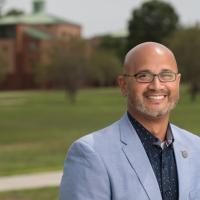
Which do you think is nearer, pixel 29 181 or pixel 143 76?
pixel 143 76

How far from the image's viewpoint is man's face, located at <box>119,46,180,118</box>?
7.22ft

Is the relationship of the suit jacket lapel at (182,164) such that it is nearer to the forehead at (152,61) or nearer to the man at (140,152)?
the man at (140,152)

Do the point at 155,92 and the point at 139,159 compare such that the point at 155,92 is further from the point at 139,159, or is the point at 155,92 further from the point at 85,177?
the point at 85,177

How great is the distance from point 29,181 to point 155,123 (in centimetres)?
817

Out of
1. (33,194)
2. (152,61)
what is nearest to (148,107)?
(152,61)

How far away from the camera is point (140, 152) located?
221 cm

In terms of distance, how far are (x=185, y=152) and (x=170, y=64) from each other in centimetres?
32

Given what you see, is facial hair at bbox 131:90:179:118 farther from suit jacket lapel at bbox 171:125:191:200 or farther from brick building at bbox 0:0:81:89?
brick building at bbox 0:0:81:89

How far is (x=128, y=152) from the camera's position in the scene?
2.19 m

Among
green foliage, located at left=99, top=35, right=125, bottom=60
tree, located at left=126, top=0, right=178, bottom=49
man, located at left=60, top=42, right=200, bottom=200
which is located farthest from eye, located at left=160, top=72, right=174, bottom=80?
green foliage, located at left=99, top=35, right=125, bottom=60

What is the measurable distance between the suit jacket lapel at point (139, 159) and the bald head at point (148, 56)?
217mm

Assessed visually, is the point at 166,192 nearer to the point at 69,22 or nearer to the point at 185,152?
the point at 185,152

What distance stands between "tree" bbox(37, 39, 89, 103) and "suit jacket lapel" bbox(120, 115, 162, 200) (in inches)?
2013

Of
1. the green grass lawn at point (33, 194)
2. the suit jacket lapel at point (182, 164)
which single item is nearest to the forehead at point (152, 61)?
the suit jacket lapel at point (182, 164)
